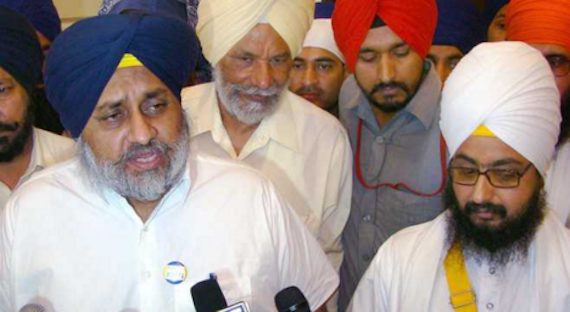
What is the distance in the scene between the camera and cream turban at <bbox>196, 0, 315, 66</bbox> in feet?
10.2

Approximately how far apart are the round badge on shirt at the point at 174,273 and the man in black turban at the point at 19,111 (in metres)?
1.03

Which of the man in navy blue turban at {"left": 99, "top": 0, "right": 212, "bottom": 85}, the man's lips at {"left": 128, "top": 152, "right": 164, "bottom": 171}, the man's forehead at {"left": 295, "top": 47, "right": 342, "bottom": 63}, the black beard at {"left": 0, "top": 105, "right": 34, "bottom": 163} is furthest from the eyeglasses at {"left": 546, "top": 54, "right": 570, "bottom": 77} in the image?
the black beard at {"left": 0, "top": 105, "right": 34, "bottom": 163}

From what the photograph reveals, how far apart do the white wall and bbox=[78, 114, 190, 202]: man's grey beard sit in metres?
3.95

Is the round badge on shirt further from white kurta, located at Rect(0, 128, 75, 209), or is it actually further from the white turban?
the white turban

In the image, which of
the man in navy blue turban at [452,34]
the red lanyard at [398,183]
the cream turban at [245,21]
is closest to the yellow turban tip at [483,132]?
the red lanyard at [398,183]

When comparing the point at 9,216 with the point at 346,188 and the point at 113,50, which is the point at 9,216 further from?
the point at 346,188

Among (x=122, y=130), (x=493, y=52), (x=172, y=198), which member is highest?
(x=493, y=52)

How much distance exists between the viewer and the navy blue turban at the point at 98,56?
215 centimetres

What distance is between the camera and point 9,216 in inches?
89.4

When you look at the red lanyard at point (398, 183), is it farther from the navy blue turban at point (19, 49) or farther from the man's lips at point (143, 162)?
the navy blue turban at point (19, 49)

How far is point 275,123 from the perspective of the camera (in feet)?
10.2

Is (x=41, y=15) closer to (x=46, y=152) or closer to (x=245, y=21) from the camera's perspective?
(x=46, y=152)

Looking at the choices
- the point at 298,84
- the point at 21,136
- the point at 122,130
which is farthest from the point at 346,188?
the point at 21,136

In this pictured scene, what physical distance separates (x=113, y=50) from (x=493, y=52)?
133 centimetres
